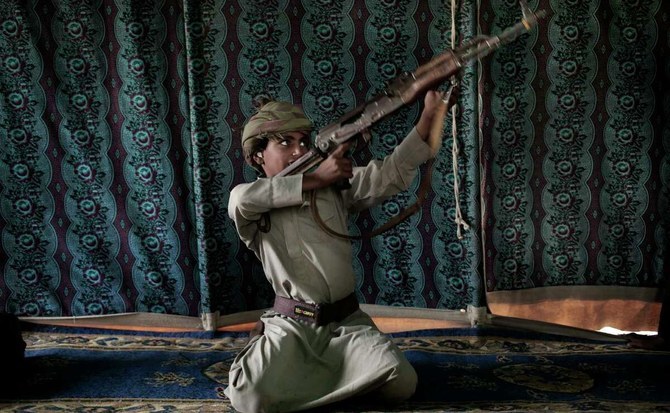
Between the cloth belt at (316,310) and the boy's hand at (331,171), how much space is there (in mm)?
423

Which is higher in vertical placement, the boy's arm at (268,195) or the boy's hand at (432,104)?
the boy's hand at (432,104)

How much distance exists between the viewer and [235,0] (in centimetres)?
348

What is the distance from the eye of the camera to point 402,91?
2561mm

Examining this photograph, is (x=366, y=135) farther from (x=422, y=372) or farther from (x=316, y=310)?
(x=422, y=372)

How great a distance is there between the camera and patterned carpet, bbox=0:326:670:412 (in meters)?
2.63

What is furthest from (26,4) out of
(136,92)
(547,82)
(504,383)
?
(504,383)

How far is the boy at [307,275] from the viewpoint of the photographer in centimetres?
253

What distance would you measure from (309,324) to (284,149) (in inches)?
24.9

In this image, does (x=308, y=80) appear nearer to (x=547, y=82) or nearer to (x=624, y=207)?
(x=547, y=82)

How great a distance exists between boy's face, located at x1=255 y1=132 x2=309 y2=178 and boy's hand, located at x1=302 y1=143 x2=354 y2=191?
177 mm

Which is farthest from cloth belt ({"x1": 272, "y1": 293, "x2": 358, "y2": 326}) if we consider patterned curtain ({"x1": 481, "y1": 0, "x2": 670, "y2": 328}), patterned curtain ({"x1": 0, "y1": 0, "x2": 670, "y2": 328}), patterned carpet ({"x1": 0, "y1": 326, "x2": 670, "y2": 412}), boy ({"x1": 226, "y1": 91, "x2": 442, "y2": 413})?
patterned curtain ({"x1": 481, "y1": 0, "x2": 670, "y2": 328})

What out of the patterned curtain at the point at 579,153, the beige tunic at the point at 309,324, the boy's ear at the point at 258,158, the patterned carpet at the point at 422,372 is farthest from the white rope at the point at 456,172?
the boy's ear at the point at 258,158

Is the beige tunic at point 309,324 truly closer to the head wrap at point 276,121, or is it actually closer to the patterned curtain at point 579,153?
the head wrap at point 276,121

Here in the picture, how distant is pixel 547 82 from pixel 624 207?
67 centimetres
